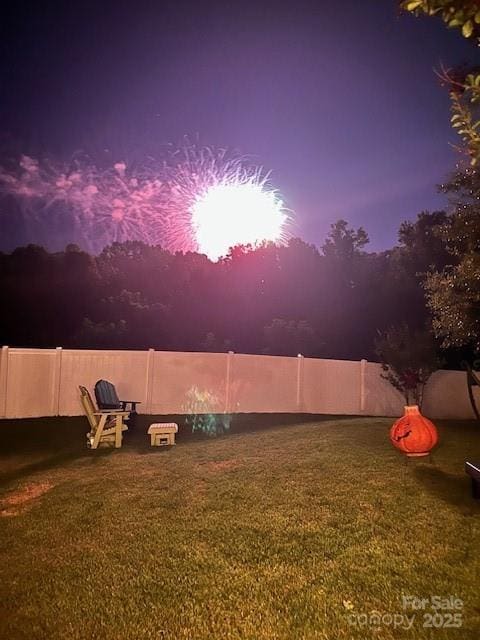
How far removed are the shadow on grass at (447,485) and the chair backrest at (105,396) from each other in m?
7.19

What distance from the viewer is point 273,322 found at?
21.9m

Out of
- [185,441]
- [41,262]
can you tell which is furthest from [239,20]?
[41,262]

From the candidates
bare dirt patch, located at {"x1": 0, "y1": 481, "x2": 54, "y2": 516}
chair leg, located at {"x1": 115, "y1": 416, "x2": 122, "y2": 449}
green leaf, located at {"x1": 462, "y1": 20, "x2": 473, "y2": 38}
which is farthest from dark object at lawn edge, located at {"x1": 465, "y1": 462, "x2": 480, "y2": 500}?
chair leg, located at {"x1": 115, "y1": 416, "x2": 122, "y2": 449}

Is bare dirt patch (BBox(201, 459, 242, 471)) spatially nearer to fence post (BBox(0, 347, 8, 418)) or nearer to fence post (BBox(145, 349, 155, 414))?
fence post (BBox(145, 349, 155, 414))

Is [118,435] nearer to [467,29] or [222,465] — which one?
[222,465]

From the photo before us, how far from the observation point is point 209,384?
14.3 metres

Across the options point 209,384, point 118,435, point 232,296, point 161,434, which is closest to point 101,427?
point 118,435

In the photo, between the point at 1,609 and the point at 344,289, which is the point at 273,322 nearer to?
the point at 344,289

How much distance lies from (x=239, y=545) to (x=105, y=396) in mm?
7930

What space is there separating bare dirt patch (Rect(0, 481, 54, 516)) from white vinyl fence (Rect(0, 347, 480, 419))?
649 cm

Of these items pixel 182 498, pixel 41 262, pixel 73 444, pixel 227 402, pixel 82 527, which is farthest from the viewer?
pixel 41 262

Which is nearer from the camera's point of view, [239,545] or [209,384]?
[239,545]


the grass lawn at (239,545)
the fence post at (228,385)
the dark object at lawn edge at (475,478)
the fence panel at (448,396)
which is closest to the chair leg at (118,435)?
the grass lawn at (239,545)

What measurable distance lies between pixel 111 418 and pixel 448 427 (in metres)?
7.56
